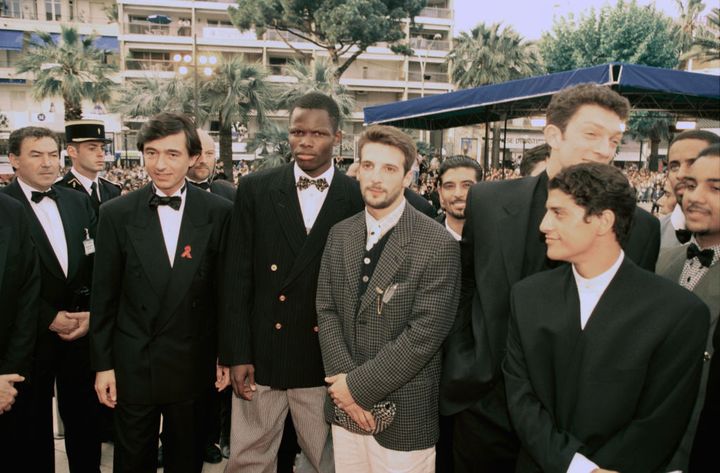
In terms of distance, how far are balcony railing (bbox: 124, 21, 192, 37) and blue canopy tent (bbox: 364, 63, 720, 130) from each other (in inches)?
1267

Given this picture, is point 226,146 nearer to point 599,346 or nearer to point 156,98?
point 156,98

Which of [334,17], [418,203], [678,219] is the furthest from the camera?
[334,17]

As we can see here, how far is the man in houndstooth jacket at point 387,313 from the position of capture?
8.00 ft

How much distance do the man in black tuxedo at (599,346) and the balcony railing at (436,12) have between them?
154 ft

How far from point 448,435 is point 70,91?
2892cm

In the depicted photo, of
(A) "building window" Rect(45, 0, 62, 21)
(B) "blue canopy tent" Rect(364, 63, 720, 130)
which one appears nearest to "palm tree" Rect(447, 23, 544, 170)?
(B) "blue canopy tent" Rect(364, 63, 720, 130)

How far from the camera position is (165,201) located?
2.94 m

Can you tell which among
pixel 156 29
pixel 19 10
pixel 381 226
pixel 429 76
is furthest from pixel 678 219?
pixel 19 10

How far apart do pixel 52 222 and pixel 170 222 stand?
3.89 ft

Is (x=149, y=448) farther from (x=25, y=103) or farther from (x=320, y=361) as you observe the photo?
(x=25, y=103)

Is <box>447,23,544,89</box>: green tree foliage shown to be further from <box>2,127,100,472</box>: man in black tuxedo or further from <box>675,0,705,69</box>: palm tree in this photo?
<box>2,127,100,472</box>: man in black tuxedo

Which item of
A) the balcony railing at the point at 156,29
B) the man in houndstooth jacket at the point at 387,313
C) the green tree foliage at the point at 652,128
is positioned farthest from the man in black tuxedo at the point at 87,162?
the balcony railing at the point at 156,29

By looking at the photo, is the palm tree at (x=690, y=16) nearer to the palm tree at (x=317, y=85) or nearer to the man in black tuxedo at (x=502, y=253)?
the palm tree at (x=317, y=85)

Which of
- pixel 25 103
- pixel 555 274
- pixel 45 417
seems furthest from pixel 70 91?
pixel 555 274
